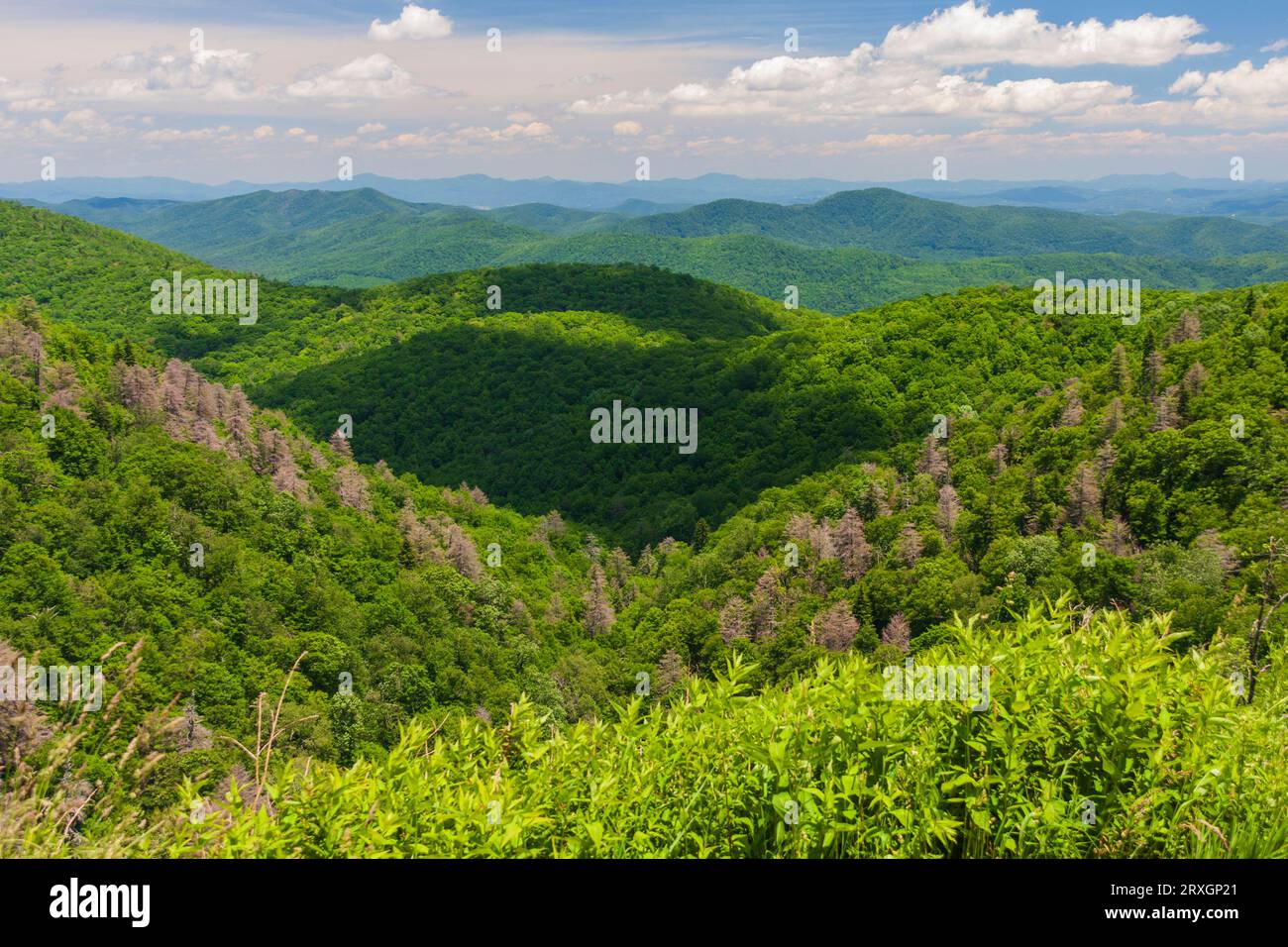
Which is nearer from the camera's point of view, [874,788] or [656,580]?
[874,788]

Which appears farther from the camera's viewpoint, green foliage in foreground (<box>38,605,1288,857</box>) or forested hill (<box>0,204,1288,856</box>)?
forested hill (<box>0,204,1288,856</box>)

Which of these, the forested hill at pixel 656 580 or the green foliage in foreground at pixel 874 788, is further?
the forested hill at pixel 656 580

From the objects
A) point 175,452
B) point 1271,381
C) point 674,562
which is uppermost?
point 1271,381

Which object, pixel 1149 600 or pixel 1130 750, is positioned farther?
pixel 1149 600

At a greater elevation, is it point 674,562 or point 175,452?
point 175,452

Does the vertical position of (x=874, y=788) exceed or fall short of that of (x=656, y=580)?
it exceeds it
